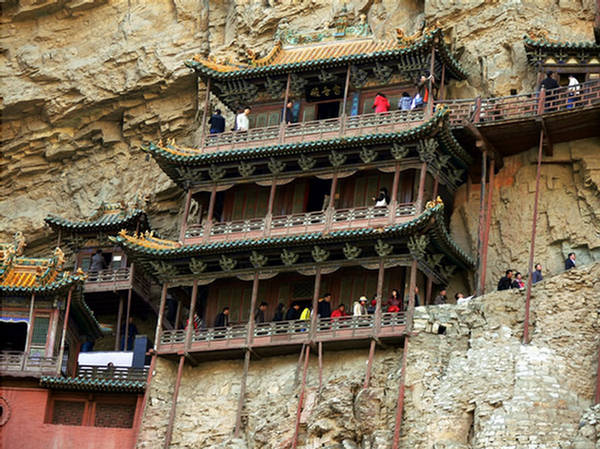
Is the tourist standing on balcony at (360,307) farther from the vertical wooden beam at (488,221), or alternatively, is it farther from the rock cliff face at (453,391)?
the vertical wooden beam at (488,221)

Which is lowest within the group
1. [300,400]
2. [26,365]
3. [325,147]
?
[300,400]

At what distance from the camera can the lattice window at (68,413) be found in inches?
1601

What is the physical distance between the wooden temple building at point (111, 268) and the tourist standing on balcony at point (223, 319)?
4.57m

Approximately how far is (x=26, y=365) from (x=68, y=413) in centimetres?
176

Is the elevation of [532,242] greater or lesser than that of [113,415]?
greater

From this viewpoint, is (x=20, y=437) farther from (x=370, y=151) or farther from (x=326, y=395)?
(x=370, y=151)

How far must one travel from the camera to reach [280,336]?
128 ft

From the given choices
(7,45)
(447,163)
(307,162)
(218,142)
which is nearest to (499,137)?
(447,163)

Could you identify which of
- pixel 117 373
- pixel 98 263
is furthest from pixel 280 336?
pixel 98 263

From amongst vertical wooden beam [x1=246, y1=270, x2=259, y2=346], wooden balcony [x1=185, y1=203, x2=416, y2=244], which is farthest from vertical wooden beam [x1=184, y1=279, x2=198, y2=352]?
vertical wooden beam [x1=246, y1=270, x2=259, y2=346]

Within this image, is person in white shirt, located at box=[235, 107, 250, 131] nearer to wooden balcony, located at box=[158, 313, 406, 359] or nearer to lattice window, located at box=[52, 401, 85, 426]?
wooden balcony, located at box=[158, 313, 406, 359]

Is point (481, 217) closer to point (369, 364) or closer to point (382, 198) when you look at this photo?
point (382, 198)

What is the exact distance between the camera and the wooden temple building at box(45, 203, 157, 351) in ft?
150

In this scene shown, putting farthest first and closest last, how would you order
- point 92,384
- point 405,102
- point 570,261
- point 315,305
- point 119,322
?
point 119,322
point 405,102
point 92,384
point 315,305
point 570,261
